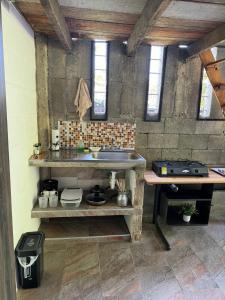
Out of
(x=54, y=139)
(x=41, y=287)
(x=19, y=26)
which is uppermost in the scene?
(x=19, y=26)

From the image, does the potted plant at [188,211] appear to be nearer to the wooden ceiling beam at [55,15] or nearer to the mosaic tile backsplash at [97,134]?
the mosaic tile backsplash at [97,134]

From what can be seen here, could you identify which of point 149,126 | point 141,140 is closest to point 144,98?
point 149,126

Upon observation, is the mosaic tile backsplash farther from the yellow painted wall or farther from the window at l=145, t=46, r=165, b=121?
the yellow painted wall

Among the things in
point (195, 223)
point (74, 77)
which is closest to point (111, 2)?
point (74, 77)

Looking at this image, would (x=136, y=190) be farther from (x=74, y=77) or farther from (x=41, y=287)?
(x=74, y=77)

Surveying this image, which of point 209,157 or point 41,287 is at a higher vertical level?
point 209,157

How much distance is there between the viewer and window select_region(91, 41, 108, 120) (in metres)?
2.80

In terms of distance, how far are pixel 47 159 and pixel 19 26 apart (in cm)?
131

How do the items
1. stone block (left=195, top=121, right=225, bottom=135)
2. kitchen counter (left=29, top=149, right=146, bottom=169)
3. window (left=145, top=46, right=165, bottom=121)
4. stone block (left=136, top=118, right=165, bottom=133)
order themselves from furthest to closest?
stone block (left=195, top=121, right=225, bottom=135)
stone block (left=136, top=118, right=165, bottom=133)
window (left=145, top=46, right=165, bottom=121)
kitchen counter (left=29, top=149, right=146, bottom=169)

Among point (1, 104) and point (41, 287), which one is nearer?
point (1, 104)

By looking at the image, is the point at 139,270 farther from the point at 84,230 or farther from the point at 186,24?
the point at 186,24

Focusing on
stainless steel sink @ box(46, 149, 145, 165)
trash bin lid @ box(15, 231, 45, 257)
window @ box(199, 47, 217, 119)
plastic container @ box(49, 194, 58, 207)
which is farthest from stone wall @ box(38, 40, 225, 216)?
trash bin lid @ box(15, 231, 45, 257)

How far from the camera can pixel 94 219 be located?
3045 mm

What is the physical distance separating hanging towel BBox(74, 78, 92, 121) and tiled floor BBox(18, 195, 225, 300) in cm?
167
